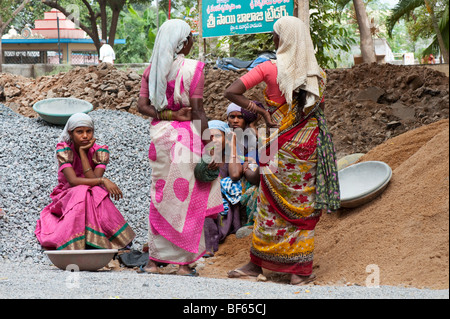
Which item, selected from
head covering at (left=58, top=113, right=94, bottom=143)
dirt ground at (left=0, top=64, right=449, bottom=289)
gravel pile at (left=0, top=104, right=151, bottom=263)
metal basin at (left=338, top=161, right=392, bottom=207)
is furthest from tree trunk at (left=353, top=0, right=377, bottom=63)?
head covering at (left=58, top=113, right=94, bottom=143)

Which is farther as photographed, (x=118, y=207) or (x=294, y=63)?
(x=118, y=207)

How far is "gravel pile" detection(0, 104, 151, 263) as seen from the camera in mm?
5551

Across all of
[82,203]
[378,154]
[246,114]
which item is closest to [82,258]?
[82,203]

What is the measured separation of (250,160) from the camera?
5352 millimetres

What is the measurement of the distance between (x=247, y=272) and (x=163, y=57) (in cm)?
165

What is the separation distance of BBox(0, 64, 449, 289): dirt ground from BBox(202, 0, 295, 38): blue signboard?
906 millimetres

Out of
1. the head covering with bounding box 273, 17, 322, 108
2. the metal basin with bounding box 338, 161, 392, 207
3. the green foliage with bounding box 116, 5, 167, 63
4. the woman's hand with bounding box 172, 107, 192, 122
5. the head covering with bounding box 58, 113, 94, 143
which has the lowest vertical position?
the metal basin with bounding box 338, 161, 392, 207

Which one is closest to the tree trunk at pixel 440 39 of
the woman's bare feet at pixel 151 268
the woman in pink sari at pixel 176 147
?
the woman in pink sari at pixel 176 147

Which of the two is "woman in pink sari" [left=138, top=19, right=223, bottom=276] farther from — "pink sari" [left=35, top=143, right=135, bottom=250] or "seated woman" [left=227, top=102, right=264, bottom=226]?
"seated woman" [left=227, top=102, right=264, bottom=226]

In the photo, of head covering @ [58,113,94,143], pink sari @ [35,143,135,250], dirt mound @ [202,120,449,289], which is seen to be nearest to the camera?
dirt mound @ [202,120,449,289]

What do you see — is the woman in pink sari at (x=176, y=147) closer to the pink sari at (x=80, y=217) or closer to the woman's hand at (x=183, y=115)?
the woman's hand at (x=183, y=115)

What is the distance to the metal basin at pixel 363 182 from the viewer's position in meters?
5.13

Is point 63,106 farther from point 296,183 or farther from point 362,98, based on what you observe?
point 296,183

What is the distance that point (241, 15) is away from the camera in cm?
1068
